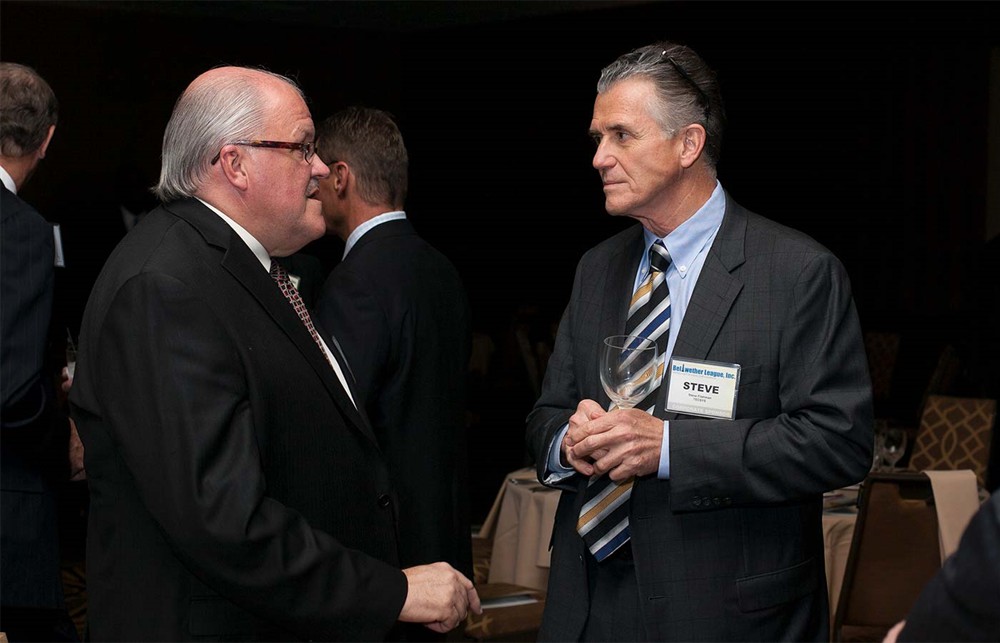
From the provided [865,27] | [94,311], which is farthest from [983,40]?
[94,311]

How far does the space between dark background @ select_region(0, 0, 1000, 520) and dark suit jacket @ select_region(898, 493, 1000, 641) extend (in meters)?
7.44

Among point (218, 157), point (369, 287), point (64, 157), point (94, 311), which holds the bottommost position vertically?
point (64, 157)

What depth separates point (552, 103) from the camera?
1237 centimetres

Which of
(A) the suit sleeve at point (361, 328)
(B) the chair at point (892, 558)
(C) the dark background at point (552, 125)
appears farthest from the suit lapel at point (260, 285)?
(C) the dark background at point (552, 125)

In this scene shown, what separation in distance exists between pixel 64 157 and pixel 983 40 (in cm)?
841

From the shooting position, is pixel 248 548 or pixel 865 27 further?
pixel 865 27

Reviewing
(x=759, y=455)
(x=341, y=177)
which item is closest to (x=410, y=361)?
(x=341, y=177)

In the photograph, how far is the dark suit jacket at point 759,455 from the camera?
6.35ft

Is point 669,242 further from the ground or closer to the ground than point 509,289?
further from the ground

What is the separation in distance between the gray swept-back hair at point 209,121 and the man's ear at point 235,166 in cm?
1

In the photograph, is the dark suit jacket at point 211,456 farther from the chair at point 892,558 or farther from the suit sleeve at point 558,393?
the chair at point 892,558

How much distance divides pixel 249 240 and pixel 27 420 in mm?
1127

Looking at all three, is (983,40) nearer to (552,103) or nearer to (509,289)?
(552,103)

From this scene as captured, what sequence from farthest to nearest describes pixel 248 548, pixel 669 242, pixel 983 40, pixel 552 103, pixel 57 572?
pixel 552 103
pixel 983 40
pixel 57 572
pixel 669 242
pixel 248 548
